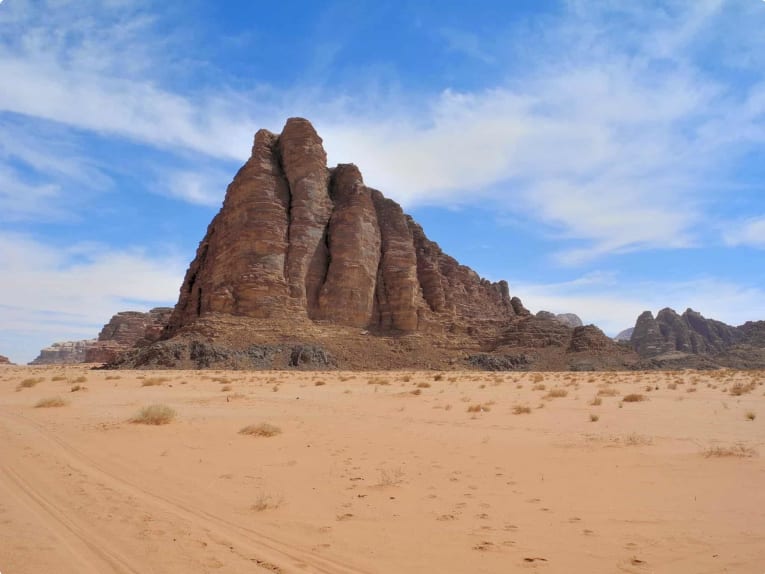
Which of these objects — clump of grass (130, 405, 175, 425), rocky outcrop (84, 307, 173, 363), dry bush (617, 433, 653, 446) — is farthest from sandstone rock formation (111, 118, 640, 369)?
dry bush (617, 433, 653, 446)

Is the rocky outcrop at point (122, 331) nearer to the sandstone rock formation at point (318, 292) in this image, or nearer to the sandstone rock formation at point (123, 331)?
the sandstone rock formation at point (123, 331)

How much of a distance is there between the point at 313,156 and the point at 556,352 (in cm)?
4655

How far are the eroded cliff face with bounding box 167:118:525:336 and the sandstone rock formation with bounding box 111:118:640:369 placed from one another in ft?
0.59

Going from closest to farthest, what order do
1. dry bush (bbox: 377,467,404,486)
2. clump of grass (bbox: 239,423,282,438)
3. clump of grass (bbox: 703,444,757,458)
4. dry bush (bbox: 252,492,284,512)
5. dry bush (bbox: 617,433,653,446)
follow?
dry bush (bbox: 252,492,284,512), dry bush (bbox: 377,467,404,486), clump of grass (bbox: 703,444,757,458), dry bush (bbox: 617,433,653,446), clump of grass (bbox: 239,423,282,438)

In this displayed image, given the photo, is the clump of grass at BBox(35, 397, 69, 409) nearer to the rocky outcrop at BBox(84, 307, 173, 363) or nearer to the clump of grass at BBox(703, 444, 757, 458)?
the clump of grass at BBox(703, 444, 757, 458)

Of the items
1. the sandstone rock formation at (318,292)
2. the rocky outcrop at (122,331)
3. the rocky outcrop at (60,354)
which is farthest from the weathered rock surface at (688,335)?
the rocky outcrop at (60,354)

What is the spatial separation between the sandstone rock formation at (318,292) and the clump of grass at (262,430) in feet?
148

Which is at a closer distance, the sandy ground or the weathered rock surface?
the sandy ground

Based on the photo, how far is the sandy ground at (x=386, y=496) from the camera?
4723mm

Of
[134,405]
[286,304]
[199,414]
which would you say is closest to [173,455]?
[199,414]

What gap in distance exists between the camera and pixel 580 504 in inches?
250

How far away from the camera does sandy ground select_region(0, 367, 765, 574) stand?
472 cm

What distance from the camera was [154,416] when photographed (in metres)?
13.3

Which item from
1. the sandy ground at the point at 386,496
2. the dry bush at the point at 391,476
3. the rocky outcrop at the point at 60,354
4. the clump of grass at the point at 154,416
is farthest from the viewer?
the rocky outcrop at the point at 60,354
